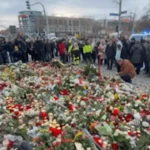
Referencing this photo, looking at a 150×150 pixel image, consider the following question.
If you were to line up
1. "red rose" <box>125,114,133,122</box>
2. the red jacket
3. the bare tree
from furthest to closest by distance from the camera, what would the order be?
the bare tree
the red jacket
"red rose" <box>125,114,133,122</box>

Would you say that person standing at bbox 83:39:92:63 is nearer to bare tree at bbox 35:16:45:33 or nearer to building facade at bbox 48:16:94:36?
bare tree at bbox 35:16:45:33

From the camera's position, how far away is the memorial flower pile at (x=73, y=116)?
11.2 ft

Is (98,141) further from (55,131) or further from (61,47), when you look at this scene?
(61,47)

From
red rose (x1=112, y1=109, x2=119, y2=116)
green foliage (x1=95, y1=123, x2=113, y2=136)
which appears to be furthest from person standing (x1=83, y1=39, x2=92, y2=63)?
green foliage (x1=95, y1=123, x2=113, y2=136)

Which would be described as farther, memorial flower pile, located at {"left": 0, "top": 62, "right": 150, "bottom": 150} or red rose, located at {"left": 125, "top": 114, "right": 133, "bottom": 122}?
red rose, located at {"left": 125, "top": 114, "right": 133, "bottom": 122}

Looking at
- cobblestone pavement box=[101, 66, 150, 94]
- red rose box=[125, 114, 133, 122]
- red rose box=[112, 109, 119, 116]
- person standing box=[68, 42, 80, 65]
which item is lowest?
cobblestone pavement box=[101, 66, 150, 94]

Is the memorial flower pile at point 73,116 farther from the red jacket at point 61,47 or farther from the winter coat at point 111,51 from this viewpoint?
the red jacket at point 61,47

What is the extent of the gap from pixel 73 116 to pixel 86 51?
8996 mm

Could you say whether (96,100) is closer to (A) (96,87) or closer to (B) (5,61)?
(A) (96,87)

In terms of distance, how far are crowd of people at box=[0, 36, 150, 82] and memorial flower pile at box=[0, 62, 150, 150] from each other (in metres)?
3.49

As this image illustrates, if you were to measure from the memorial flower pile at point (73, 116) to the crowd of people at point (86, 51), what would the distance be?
11.4 feet

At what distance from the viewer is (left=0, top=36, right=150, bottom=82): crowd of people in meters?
10.3

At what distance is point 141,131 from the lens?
13.0ft

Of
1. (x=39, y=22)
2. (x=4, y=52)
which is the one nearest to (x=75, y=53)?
(x=4, y=52)
